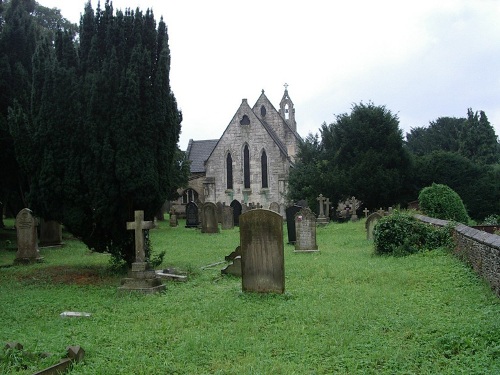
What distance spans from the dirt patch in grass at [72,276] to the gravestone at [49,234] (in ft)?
19.2

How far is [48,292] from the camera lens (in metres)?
9.51

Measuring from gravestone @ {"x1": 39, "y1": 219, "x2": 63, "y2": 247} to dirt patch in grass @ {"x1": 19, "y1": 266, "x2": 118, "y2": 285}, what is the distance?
5844 mm

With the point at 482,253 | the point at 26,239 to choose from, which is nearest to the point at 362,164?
the point at 26,239

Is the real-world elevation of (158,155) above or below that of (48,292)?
above

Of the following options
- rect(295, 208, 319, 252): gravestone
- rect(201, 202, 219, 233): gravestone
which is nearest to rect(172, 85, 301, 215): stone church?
rect(201, 202, 219, 233): gravestone

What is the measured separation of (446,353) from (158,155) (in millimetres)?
8075

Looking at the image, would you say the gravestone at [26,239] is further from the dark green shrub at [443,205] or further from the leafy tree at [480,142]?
the leafy tree at [480,142]

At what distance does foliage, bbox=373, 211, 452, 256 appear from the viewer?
1287 cm

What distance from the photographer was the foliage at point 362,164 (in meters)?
33.4

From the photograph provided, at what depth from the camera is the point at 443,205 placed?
62.2ft

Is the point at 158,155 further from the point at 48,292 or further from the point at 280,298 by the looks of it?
the point at 280,298

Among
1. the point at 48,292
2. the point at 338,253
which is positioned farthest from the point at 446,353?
the point at 338,253

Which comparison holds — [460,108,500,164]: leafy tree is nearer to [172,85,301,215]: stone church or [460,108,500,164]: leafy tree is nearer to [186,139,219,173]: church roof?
[172,85,301,215]: stone church

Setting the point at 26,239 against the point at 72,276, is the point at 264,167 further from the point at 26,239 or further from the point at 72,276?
the point at 72,276
